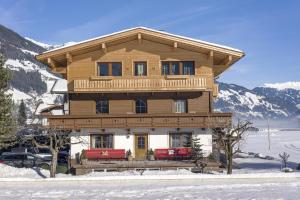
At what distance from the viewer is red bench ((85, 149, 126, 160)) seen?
33.7m

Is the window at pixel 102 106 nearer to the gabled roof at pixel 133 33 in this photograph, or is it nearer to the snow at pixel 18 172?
the gabled roof at pixel 133 33

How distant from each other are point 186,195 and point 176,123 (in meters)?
14.1

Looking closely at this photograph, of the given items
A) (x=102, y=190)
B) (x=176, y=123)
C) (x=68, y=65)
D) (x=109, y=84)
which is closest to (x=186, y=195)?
(x=102, y=190)

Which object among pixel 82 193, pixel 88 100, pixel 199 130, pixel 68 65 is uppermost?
pixel 68 65

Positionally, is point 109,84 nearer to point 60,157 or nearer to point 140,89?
point 140,89

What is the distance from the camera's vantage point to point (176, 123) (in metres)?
33.7

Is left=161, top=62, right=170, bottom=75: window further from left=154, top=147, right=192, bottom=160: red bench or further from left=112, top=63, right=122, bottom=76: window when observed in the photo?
left=154, top=147, right=192, bottom=160: red bench

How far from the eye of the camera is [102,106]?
35719 millimetres

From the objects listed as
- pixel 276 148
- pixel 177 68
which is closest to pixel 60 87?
pixel 177 68

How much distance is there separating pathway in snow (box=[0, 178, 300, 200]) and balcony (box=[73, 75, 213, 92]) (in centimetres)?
1177

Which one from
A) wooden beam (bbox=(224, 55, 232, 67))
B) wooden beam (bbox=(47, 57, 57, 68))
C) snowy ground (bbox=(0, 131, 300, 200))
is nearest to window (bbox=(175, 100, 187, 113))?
wooden beam (bbox=(224, 55, 232, 67))

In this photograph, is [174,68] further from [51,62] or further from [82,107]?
[51,62]

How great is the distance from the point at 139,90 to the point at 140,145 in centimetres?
413

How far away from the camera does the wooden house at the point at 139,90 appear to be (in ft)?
111
